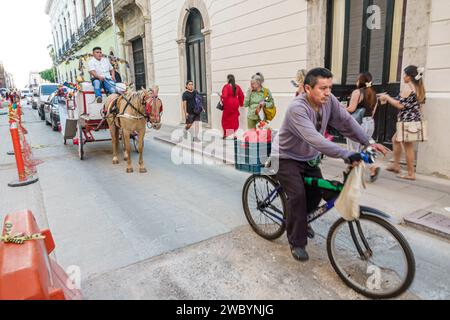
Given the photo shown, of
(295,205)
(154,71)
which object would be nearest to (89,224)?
(295,205)

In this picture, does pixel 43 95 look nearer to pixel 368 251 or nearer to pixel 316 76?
pixel 316 76

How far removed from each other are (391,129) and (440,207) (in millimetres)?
2750

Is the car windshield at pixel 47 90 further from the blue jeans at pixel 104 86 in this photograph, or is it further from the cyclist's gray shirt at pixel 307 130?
the cyclist's gray shirt at pixel 307 130

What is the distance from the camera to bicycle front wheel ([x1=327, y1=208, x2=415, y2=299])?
269 centimetres

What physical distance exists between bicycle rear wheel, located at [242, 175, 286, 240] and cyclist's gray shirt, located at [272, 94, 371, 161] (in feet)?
1.82

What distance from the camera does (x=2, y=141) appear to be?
12.7 metres

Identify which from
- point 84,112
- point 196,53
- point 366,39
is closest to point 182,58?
point 196,53

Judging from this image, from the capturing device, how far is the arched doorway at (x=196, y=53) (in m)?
13.6

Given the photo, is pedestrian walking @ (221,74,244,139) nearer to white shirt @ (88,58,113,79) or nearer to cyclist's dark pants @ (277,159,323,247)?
white shirt @ (88,58,113,79)

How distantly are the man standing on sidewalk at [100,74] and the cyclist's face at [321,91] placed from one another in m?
6.83

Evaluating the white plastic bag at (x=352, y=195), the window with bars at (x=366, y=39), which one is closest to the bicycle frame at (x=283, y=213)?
the white plastic bag at (x=352, y=195)

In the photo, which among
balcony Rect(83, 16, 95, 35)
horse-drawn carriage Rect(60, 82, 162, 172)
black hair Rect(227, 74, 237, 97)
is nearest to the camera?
horse-drawn carriage Rect(60, 82, 162, 172)

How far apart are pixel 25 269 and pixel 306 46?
7968 mm

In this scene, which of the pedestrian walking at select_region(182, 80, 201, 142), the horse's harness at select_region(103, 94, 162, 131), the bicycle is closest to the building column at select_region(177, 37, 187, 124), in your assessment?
the pedestrian walking at select_region(182, 80, 201, 142)
